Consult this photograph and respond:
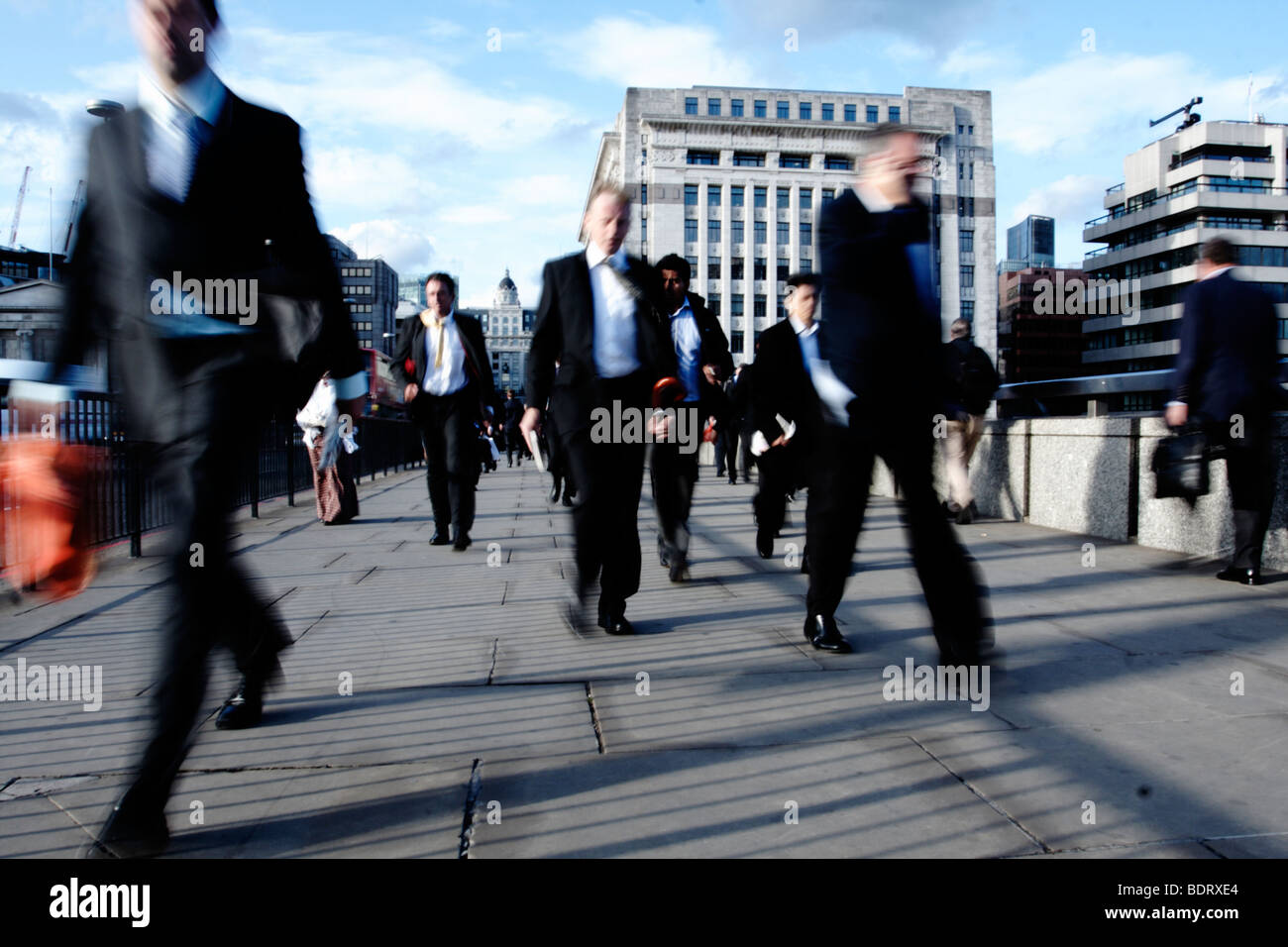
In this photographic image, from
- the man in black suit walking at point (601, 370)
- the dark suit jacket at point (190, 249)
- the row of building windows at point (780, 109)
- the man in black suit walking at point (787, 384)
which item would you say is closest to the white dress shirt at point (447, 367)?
the man in black suit walking at point (787, 384)

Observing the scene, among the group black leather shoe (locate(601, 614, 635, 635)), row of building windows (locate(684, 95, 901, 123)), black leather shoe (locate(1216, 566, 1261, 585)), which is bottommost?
black leather shoe (locate(601, 614, 635, 635))

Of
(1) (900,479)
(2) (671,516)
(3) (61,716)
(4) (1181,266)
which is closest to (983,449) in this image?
(2) (671,516)

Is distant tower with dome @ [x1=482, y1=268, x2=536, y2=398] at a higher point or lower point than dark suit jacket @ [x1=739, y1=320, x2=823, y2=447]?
higher

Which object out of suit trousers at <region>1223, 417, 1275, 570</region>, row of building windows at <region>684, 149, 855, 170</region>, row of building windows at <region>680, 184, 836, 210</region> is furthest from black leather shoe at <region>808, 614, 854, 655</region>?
row of building windows at <region>684, 149, 855, 170</region>

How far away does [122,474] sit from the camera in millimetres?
7285

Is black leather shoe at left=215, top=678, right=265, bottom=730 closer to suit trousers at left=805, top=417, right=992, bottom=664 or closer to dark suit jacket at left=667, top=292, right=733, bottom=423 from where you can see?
suit trousers at left=805, top=417, right=992, bottom=664

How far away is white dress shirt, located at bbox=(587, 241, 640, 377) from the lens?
170 inches

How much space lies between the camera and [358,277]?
144 meters

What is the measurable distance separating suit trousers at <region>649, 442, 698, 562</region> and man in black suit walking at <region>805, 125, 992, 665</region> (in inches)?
80.9

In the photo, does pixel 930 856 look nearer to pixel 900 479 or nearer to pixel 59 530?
pixel 900 479

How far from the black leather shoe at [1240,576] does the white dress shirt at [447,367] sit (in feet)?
17.3

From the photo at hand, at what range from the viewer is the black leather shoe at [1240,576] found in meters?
5.40
